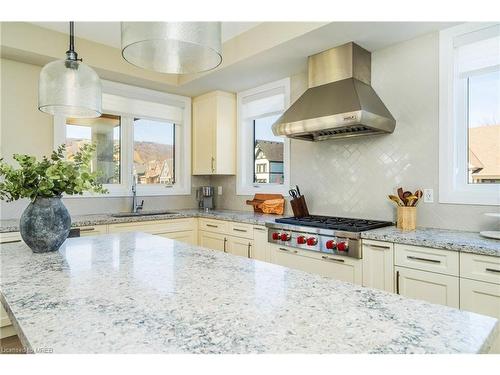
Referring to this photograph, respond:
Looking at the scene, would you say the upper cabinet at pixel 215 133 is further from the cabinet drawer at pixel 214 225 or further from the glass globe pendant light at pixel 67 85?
the glass globe pendant light at pixel 67 85

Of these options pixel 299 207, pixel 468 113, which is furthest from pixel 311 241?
pixel 468 113

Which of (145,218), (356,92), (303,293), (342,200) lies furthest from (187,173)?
(303,293)

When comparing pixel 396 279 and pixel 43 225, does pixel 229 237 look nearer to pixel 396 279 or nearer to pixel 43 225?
pixel 396 279

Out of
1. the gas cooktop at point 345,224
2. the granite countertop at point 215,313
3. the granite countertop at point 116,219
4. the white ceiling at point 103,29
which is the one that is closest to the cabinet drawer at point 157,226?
the granite countertop at point 116,219

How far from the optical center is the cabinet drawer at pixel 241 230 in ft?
10.0

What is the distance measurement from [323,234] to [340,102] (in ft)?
3.34

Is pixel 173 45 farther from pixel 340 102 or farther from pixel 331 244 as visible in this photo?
pixel 331 244

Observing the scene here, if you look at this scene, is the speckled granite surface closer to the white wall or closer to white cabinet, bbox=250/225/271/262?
the white wall

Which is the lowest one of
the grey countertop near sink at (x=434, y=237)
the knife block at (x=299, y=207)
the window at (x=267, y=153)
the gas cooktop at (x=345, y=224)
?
the grey countertop near sink at (x=434, y=237)

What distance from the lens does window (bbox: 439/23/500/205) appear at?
2279 mm

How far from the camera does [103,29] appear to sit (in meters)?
2.96

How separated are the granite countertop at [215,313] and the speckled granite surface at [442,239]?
108 cm
